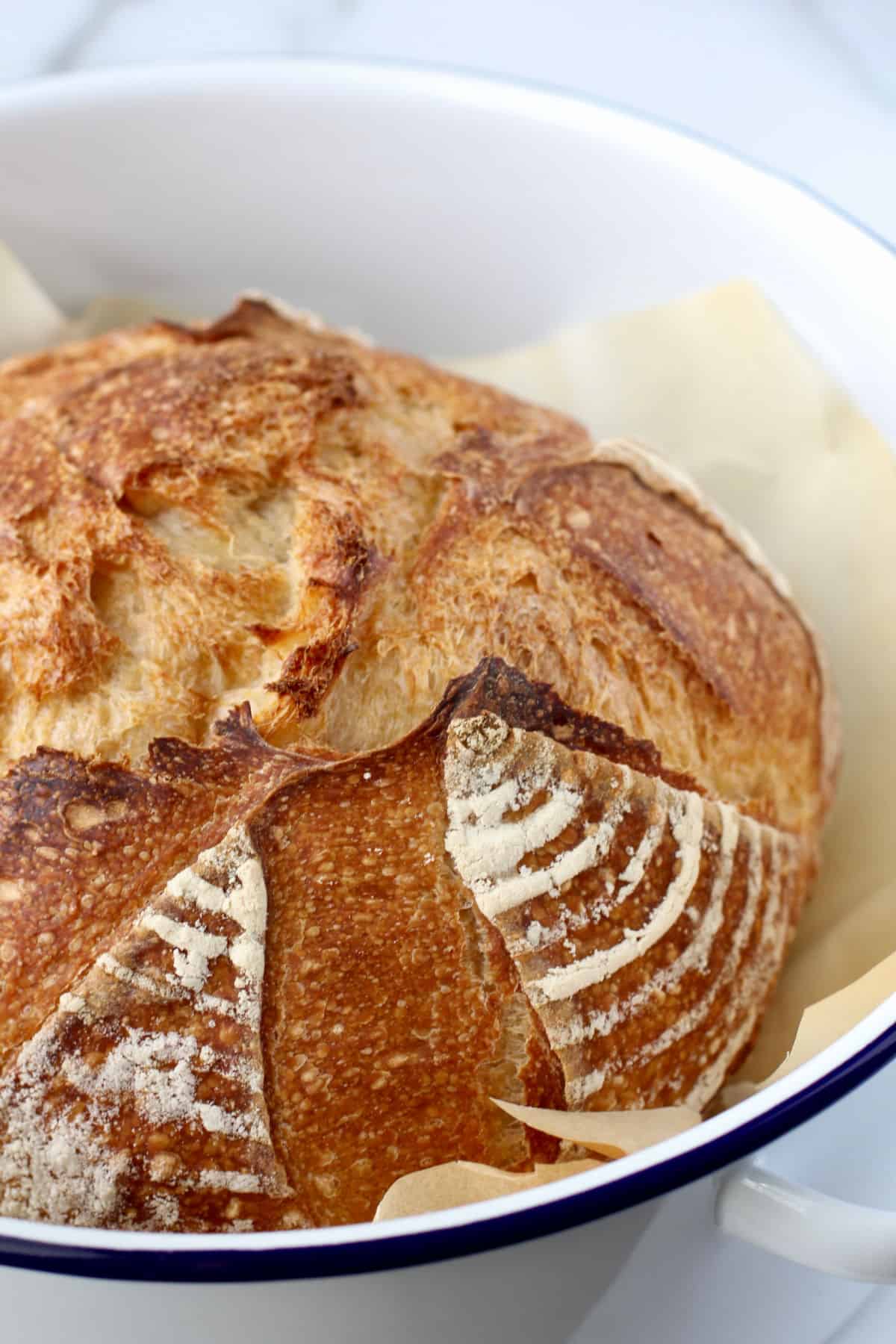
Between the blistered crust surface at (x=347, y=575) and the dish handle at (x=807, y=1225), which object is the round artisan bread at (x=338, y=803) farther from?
the dish handle at (x=807, y=1225)

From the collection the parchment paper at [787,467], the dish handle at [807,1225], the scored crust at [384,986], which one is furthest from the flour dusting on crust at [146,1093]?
the parchment paper at [787,467]

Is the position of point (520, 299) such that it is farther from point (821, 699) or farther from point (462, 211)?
point (821, 699)

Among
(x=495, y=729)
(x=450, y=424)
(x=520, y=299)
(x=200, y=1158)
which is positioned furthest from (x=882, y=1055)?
(x=520, y=299)

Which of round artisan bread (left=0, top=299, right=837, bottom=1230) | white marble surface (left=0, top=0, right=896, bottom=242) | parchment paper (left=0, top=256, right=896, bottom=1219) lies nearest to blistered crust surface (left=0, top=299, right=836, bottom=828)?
round artisan bread (left=0, top=299, right=837, bottom=1230)

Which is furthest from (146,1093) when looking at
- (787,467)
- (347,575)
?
(787,467)

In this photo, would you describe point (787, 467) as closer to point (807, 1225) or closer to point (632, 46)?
point (807, 1225)
